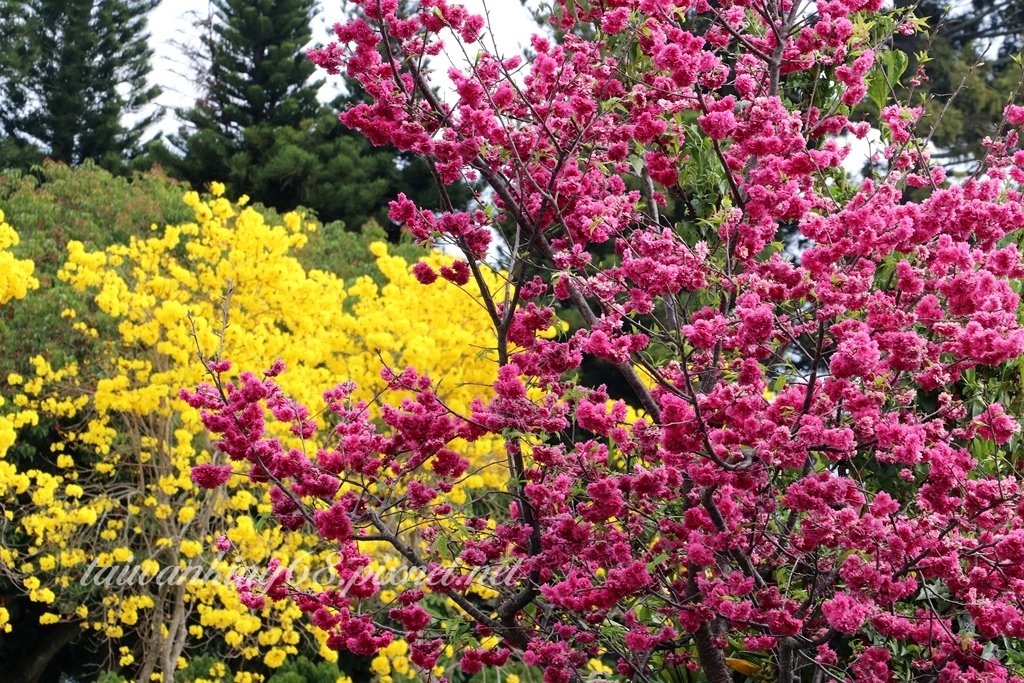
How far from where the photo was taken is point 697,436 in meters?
2.80

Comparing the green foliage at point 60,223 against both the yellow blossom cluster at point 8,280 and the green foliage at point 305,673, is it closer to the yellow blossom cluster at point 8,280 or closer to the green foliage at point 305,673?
the green foliage at point 305,673

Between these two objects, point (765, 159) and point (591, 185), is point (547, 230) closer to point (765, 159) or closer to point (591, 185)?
point (591, 185)

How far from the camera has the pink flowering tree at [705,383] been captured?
276cm

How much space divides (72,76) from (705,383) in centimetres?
1941

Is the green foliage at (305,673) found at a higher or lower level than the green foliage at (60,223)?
lower

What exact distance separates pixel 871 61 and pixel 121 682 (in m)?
7.92

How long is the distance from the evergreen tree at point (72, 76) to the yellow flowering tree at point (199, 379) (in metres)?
11.8

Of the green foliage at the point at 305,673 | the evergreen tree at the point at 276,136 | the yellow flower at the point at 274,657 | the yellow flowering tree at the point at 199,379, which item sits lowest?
the green foliage at the point at 305,673

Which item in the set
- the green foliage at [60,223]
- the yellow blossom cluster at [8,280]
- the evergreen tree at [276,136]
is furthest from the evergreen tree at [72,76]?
the yellow blossom cluster at [8,280]

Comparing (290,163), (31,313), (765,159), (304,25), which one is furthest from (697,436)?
(304,25)

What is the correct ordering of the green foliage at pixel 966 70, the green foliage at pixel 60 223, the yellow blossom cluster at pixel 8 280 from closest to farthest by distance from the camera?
the yellow blossom cluster at pixel 8 280 < the green foliage at pixel 60 223 < the green foliage at pixel 966 70

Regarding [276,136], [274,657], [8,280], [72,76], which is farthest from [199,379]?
[72,76]

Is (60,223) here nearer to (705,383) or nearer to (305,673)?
(305,673)

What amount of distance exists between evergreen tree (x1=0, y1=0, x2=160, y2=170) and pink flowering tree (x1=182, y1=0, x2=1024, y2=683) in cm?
1735
